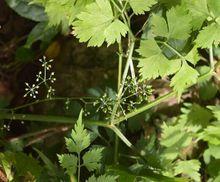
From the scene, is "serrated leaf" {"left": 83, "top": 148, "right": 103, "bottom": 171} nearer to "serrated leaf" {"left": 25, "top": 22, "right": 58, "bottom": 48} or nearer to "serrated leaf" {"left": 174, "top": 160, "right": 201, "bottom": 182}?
"serrated leaf" {"left": 174, "top": 160, "right": 201, "bottom": 182}

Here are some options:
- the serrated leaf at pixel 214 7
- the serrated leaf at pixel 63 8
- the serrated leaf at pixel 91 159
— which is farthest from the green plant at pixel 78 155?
the serrated leaf at pixel 214 7

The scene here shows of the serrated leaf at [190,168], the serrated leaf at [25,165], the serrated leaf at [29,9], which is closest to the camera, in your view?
the serrated leaf at [25,165]

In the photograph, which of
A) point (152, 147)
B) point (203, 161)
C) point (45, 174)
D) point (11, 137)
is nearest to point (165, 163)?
point (152, 147)

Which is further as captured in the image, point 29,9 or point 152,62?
point 29,9

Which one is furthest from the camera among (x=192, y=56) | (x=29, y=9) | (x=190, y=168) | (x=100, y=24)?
(x=29, y=9)

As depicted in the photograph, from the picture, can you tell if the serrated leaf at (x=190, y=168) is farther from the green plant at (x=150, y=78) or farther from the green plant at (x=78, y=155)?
the green plant at (x=78, y=155)

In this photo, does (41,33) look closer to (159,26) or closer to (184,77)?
(159,26)

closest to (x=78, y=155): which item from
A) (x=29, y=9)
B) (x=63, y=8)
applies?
(x=63, y=8)
